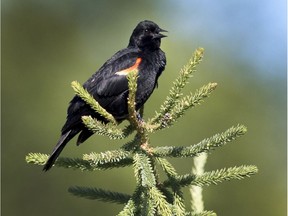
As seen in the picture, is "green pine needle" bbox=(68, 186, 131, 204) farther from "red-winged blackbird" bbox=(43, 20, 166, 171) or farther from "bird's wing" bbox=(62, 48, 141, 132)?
"bird's wing" bbox=(62, 48, 141, 132)

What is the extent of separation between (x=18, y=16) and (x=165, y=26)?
3.67m

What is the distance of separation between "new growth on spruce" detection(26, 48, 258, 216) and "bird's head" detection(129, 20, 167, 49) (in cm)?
146

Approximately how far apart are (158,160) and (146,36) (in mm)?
1657

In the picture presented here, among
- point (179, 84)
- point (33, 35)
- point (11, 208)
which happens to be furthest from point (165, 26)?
point (179, 84)

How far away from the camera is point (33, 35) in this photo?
49.7 ft

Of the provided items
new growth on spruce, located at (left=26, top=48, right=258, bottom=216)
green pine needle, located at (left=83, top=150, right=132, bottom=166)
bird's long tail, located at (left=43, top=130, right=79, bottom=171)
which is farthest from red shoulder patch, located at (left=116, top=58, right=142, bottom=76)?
green pine needle, located at (left=83, top=150, right=132, bottom=166)

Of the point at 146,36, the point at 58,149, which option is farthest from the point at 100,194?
the point at 146,36

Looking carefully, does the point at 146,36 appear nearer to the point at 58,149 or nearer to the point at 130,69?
the point at 130,69

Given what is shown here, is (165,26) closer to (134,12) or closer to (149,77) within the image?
(134,12)

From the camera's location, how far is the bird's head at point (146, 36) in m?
3.65

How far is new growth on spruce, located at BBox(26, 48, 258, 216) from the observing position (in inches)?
77.4

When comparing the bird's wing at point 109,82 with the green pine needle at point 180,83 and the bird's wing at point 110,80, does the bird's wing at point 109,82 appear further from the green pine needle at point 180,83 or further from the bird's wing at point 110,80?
the green pine needle at point 180,83

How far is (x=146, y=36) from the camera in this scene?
12.2 feet

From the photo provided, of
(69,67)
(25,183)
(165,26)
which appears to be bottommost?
(25,183)
